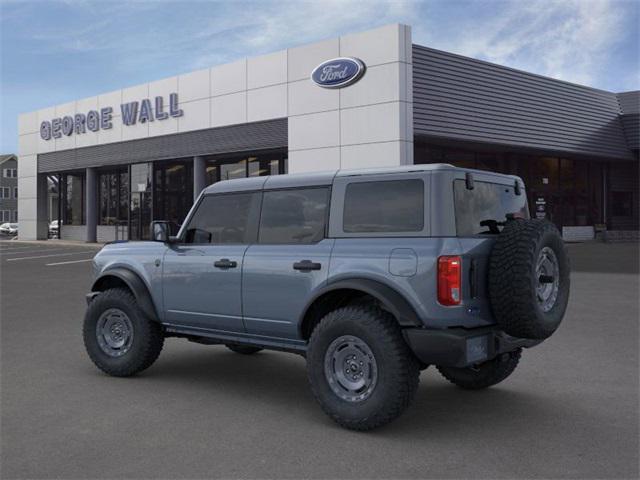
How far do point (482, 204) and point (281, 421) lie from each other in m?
2.21

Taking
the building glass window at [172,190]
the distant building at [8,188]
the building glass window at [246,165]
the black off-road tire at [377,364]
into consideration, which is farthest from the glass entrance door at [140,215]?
the distant building at [8,188]

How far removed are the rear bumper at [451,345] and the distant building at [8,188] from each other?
95638 millimetres

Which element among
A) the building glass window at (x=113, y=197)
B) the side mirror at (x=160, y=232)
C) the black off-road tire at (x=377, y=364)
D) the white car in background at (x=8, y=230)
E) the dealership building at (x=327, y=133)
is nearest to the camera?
the black off-road tire at (x=377, y=364)

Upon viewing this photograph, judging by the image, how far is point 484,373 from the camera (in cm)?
562

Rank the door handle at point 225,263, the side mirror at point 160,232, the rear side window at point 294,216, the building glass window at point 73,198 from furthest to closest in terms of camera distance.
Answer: the building glass window at point 73,198 → the side mirror at point 160,232 → the door handle at point 225,263 → the rear side window at point 294,216

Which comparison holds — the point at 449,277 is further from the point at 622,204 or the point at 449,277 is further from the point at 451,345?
the point at 622,204

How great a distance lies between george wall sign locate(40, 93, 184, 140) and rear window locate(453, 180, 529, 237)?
2513cm

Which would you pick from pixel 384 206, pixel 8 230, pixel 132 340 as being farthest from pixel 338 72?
pixel 8 230

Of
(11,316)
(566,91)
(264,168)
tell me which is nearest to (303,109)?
(264,168)

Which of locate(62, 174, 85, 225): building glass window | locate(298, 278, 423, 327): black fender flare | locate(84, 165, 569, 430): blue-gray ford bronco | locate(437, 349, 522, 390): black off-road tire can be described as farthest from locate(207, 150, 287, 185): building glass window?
locate(298, 278, 423, 327): black fender flare

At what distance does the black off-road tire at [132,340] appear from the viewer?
20.2 ft

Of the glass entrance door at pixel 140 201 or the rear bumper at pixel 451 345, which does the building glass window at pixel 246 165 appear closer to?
the glass entrance door at pixel 140 201

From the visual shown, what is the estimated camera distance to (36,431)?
4590mm

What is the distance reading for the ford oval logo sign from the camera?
72.1 feet
